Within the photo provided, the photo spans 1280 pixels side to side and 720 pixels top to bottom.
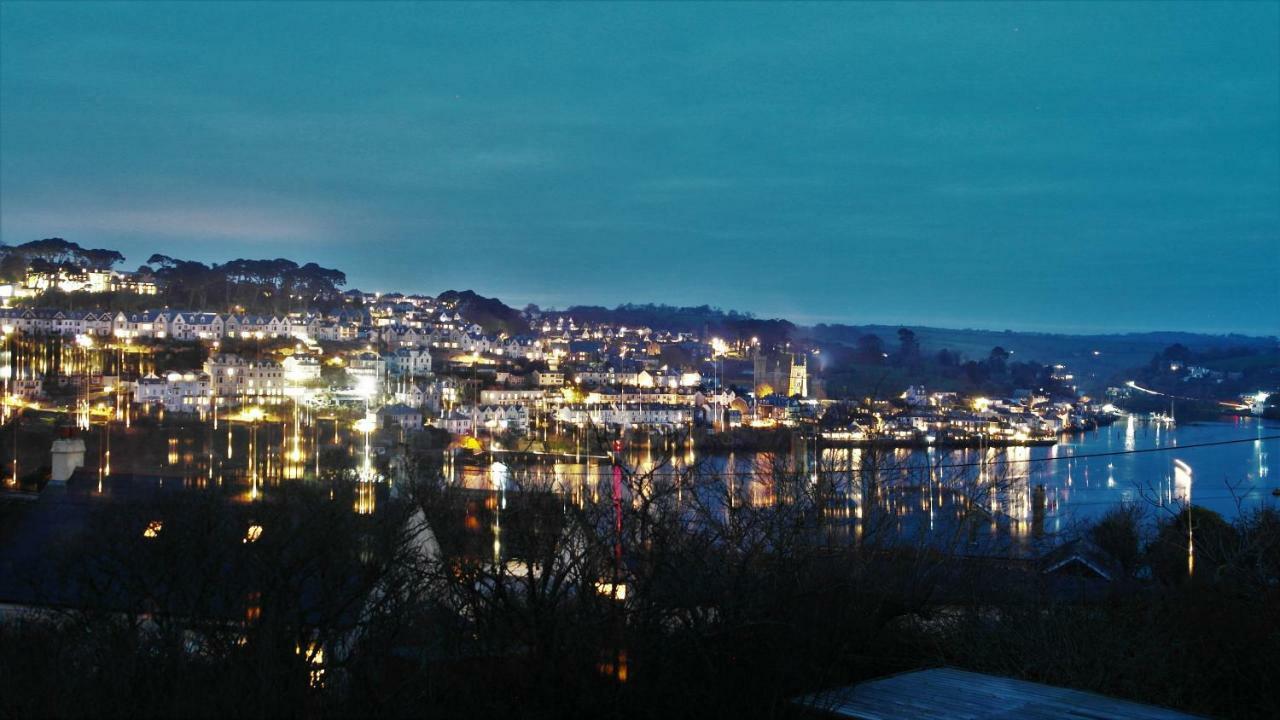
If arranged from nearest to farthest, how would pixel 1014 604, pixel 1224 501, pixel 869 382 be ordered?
pixel 1014 604 → pixel 1224 501 → pixel 869 382

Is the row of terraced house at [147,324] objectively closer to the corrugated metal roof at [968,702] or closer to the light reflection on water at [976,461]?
the light reflection on water at [976,461]

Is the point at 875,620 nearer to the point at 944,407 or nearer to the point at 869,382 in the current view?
the point at 944,407

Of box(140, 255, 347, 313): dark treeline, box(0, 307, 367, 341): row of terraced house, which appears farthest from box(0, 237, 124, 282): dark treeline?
box(0, 307, 367, 341): row of terraced house

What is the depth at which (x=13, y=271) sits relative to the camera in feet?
117

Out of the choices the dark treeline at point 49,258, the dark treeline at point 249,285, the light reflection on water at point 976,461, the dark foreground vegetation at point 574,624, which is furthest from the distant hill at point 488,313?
the dark foreground vegetation at point 574,624

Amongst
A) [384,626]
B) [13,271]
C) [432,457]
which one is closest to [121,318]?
[13,271]

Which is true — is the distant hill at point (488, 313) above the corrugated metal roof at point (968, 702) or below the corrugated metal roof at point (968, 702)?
above

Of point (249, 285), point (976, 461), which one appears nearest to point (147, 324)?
point (249, 285)

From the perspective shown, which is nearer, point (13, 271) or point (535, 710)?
point (535, 710)

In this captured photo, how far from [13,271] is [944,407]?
31990mm

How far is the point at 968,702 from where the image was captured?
2.68 metres

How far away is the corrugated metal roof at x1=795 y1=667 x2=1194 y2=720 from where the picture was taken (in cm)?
256

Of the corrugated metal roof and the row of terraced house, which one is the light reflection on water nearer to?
the corrugated metal roof

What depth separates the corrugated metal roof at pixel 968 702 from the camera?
2.56m
